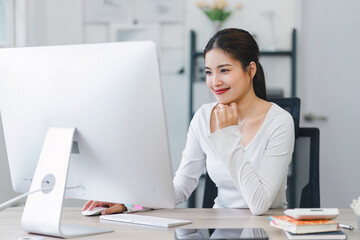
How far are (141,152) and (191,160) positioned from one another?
30.1 inches

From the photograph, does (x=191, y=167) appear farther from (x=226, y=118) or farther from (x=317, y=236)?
(x=317, y=236)

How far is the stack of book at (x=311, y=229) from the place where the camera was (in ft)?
4.03

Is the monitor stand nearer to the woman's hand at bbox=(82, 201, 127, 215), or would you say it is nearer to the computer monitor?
the computer monitor

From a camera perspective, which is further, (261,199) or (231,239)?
(261,199)

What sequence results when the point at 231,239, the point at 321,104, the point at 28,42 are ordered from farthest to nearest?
the point at 321,104 → the point at 28,42 → the point at 231,239

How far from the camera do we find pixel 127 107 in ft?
3.89

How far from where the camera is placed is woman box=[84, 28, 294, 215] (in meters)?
1.61

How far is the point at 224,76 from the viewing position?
72.6 inches

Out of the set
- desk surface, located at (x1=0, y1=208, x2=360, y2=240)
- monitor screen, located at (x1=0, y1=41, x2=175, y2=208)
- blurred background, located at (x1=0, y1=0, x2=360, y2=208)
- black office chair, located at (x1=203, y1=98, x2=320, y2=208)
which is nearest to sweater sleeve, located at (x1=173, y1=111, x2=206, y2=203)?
black office chair, located at (x1=203, y1=98, x2=320, y2=208)

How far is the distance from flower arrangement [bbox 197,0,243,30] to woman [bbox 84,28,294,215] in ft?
6.14

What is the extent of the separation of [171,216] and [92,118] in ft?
1.56

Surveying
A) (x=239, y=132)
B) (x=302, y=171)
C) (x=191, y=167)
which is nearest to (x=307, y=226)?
(x=239, y=132)

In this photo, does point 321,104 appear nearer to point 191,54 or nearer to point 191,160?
point 191,54

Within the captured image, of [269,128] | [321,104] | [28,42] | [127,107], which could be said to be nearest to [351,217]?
[269,128]
